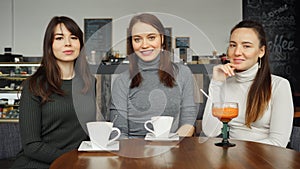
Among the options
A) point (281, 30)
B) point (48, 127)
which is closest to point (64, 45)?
point (48, 127)

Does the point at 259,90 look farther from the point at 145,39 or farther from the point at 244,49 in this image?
the point at 145,39

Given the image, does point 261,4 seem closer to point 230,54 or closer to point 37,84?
point 230,54

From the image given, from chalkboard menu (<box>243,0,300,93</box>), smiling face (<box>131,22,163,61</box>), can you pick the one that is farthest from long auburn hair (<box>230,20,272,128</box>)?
chalkboard menu (<box>243,0,300,93</box>)

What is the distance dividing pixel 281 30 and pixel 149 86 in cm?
349

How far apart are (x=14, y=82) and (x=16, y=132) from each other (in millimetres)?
1965

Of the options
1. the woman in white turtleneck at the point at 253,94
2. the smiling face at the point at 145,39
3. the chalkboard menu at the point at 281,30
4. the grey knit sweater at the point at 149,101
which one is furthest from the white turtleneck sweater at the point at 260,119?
the chalkboard menu at the point at 281,30

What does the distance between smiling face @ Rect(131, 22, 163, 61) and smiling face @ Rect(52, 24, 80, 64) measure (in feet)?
1.31

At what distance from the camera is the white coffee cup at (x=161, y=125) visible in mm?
1328

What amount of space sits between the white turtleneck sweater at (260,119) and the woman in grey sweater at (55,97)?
518 millimetres

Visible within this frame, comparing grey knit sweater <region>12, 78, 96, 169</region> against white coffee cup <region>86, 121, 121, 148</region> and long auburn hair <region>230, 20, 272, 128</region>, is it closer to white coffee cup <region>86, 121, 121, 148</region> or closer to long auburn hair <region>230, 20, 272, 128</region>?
white coffee cup <region>86, 121, 121, 148</region>

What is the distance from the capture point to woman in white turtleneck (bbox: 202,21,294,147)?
1.64m

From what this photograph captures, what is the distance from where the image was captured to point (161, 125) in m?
1.36

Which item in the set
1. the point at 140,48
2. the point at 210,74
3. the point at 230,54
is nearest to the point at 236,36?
the point at 230,54

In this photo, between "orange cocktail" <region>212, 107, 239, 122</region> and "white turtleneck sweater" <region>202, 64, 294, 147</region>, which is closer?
"orange cocktail" <region>212, 107, 239, 122</region>
